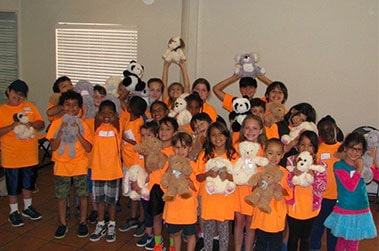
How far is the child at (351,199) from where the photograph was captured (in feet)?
10.1

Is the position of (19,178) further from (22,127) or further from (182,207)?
(182,207)

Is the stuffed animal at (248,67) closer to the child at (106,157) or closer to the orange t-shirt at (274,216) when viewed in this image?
the child at (106,157)

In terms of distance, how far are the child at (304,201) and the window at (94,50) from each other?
406cm

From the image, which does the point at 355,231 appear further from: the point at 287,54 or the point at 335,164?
the point at 287,54

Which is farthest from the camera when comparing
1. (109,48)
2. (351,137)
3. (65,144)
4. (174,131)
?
(109,48)

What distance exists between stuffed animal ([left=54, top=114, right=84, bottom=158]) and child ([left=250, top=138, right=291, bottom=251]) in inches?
66.8

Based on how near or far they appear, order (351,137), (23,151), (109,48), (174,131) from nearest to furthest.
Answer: (351,137) < (174,131) < (23,151) < (109,48)

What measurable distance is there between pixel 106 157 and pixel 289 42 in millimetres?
3184

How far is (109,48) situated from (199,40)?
162cm

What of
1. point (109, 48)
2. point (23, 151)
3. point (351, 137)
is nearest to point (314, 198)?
point (351, 137)

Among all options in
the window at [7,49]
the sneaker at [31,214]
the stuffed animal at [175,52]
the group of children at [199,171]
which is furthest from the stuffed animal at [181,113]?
the window at [7,49]

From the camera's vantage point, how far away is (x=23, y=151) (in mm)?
4035

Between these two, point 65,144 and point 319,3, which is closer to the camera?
point 65,144

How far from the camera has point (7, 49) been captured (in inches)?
278
